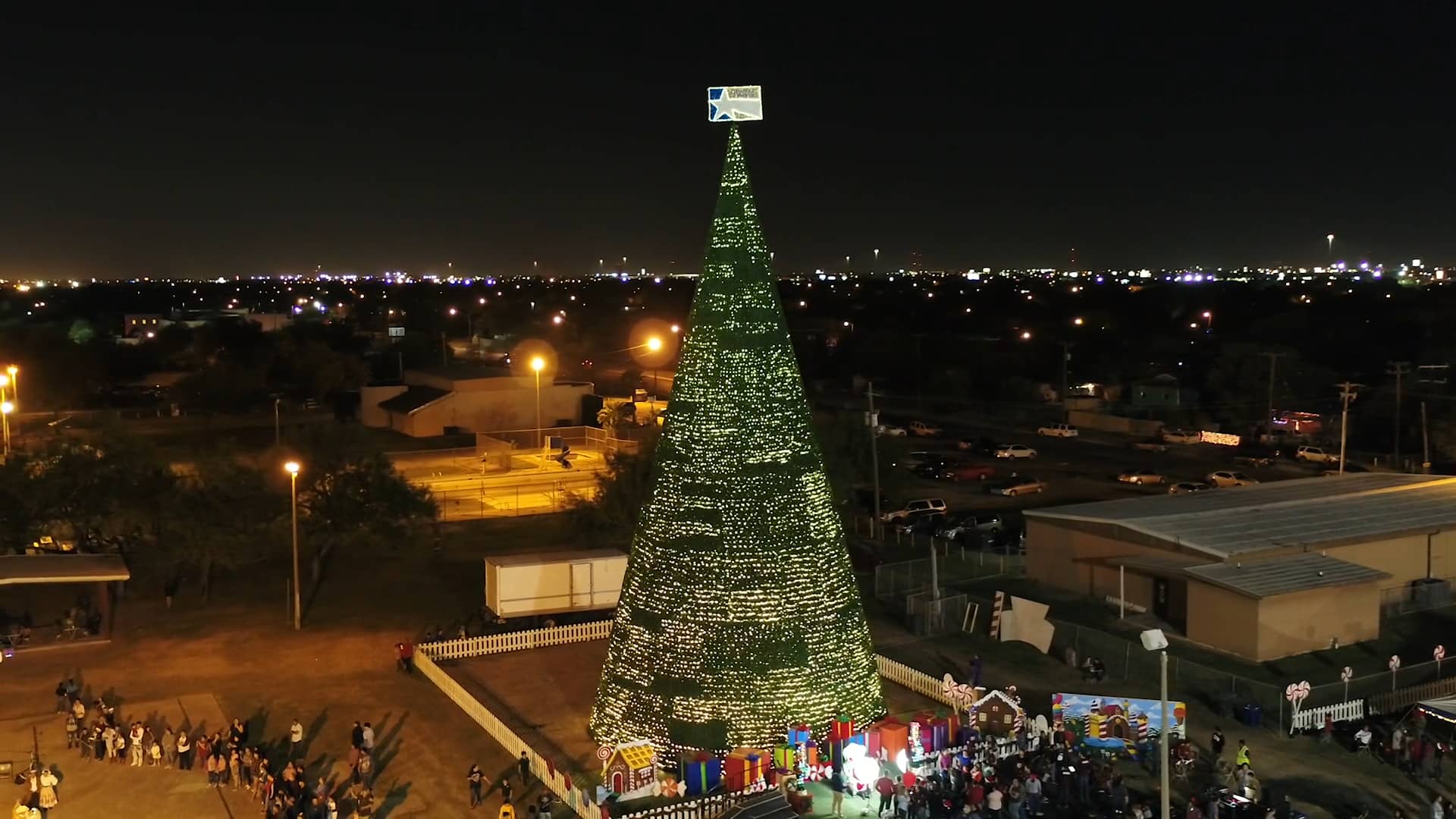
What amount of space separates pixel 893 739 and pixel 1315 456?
4403 cm

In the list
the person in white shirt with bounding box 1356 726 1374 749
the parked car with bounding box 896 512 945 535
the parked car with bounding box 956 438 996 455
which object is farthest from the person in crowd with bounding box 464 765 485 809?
the parked car with bounding box 956 438 996 455

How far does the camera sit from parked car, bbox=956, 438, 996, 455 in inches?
2344

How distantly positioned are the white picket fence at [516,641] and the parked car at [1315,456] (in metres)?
39.4

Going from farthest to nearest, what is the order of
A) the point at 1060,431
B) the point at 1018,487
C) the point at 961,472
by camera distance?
the point at 1060,431 < the point at 961,472 < the point at 1018,487

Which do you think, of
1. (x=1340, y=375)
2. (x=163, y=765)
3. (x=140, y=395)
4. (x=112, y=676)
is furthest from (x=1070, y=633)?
(x=140, y=395)

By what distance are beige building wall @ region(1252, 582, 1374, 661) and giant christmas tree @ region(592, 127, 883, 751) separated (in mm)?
12736

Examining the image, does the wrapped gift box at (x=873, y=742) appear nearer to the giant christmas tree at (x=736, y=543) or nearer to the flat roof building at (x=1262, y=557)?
the giant christmas tree at (x=736, y=543)

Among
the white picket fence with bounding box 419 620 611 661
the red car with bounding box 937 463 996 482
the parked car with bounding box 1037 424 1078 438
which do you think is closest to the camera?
the white picket fence with bounding box 419 620 611 661

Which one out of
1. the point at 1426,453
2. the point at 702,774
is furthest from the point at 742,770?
the point at 1426,453

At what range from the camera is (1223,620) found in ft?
91.9

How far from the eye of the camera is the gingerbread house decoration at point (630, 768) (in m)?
18.5

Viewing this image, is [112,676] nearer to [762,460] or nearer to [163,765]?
[163,765]

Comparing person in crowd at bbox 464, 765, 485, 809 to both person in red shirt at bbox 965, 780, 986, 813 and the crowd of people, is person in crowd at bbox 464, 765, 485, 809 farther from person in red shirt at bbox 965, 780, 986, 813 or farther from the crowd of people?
person in red shirt at bbox 965, 780, 986, 813

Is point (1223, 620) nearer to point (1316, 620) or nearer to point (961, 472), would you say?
point (1316, 620)
